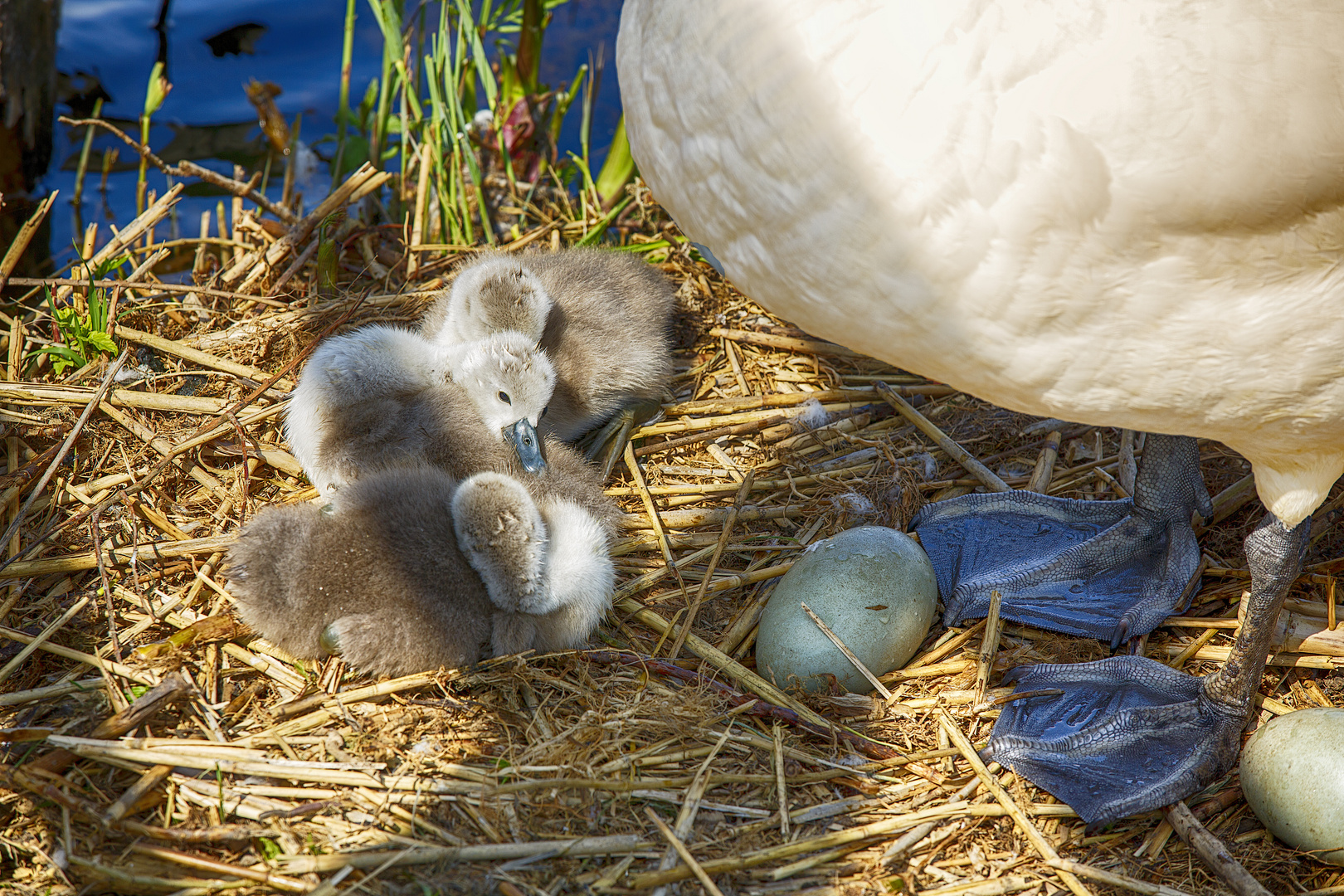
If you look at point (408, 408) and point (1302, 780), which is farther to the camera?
point (408, 408)

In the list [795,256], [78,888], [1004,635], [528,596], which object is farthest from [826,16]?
[78,888]

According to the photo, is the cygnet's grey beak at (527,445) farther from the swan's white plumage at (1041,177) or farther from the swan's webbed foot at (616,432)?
the swan's white plumage at (1041,177)

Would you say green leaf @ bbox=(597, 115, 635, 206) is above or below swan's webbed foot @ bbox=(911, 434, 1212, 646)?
above

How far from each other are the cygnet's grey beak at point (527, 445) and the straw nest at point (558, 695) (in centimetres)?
35

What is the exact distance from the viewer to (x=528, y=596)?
2492 millimetres

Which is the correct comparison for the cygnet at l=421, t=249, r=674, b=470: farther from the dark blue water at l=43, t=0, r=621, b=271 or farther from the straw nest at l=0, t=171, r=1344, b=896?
the dark blue water at l=43, t=0, r=621, b=271

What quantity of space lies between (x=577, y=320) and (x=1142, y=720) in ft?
6.44

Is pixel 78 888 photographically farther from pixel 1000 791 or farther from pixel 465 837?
pixel 1000 791

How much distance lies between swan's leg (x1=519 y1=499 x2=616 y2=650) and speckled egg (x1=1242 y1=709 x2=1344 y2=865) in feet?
4.78

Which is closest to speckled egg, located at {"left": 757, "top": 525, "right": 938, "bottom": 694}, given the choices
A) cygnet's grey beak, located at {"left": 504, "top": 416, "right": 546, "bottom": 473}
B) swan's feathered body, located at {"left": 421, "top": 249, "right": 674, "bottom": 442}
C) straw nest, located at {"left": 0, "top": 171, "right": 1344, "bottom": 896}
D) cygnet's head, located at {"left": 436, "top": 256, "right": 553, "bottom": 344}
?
straw nest, located at {"left": 0, "top": 171, "right": 1344, "bottom": 896}

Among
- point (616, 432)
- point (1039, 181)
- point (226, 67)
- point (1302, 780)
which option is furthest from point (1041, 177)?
point (226, 67)

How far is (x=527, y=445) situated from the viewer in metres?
2.90

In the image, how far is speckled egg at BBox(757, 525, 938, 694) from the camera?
8.13 ft

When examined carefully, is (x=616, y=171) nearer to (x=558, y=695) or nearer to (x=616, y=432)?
(x=616, y=432)
